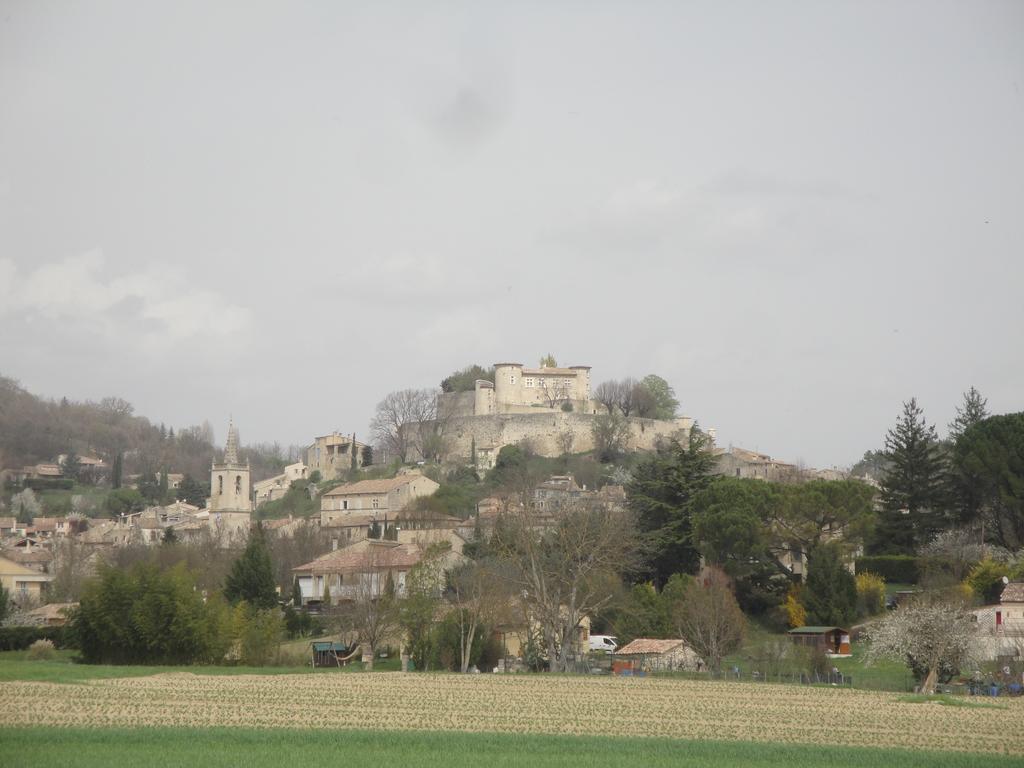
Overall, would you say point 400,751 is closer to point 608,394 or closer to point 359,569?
point 359,569

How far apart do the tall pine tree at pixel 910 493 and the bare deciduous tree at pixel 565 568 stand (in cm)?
1308

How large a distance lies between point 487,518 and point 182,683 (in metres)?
40.4

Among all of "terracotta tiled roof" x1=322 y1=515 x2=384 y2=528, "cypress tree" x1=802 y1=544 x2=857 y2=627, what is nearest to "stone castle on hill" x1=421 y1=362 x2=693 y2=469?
"terracotta tiled roof" x1=322 y1=515 x2=384 y2=528

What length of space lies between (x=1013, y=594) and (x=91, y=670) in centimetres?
2568

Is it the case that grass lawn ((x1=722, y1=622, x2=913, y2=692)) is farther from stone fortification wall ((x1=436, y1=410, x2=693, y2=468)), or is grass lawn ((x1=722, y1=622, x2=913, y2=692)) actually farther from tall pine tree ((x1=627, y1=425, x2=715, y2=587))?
stone fortification wall ((x1=436, y1=410, x2=693, y2=468))

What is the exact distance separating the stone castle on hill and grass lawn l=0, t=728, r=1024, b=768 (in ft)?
257

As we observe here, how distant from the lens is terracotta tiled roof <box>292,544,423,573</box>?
53.5 metres

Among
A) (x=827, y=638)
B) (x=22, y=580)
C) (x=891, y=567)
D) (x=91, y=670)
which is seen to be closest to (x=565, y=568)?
(x=827, y=638)

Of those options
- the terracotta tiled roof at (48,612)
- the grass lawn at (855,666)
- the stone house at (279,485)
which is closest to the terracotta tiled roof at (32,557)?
the terracotta tiled roof at (48,612)

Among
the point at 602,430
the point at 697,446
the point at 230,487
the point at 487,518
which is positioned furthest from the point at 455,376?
the point at 697,446

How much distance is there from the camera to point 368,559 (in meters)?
54.0

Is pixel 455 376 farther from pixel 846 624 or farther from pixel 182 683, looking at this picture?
pixel 182 683

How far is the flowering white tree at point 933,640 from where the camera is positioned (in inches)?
1341

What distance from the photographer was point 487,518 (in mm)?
71250
